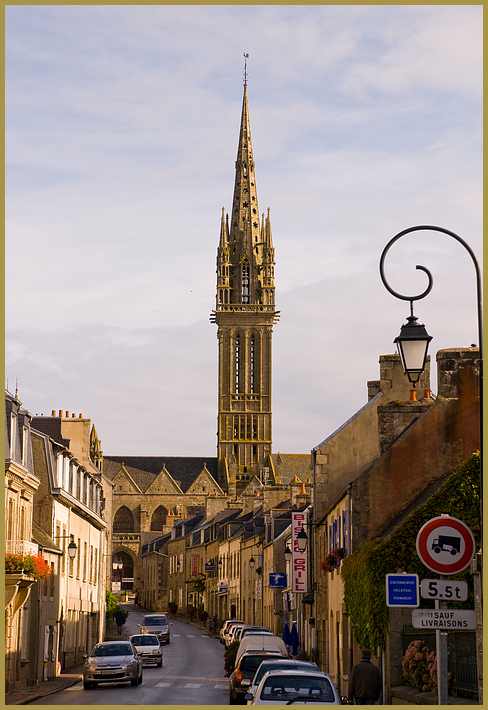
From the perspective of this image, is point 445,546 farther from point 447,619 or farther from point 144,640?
point 144,640

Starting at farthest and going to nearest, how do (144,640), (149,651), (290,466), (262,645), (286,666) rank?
(290,466) → (144,640) → (149,651) → (262,645) → (286,666)

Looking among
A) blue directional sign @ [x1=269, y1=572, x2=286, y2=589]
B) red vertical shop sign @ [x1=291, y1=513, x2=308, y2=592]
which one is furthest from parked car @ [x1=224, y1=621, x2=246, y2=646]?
red vertical shop sign @ [x1=291, y1=513, x2=308, y2=592]

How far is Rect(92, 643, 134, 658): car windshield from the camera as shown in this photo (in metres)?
27.0

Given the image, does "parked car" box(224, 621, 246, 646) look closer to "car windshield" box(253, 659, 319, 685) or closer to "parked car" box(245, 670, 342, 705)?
"car windshield" box(253, 659, 319, 685)

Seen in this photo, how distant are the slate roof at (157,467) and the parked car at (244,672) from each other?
103m

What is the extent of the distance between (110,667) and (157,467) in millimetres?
104496

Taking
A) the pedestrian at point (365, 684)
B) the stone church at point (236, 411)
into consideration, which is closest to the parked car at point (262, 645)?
the pedestrian at point (365, 684)

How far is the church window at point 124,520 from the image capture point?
120m

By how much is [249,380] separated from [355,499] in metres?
97.6

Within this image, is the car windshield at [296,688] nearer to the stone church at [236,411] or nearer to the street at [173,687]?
the street at [173,687]

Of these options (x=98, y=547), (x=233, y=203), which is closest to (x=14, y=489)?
(x=98, y=547)

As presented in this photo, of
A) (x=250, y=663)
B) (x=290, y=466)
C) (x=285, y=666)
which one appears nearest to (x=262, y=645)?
(x=250, y=663)

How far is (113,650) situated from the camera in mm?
27312

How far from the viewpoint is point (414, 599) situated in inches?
436
